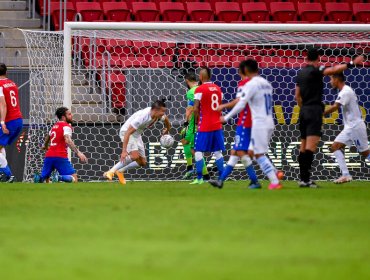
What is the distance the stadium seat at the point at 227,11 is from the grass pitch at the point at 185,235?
1236 centimetres

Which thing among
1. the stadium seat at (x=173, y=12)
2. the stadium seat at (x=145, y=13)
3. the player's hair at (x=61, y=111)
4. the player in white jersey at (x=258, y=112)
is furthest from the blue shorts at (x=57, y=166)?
the stadium seat at (x=173, y=12)

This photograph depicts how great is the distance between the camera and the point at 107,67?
73.6 ft

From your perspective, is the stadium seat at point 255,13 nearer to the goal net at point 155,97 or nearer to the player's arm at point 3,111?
the goal net at point 155,97

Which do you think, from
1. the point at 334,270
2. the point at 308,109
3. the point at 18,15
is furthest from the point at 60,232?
the point at 18,15

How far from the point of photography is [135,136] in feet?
62.0

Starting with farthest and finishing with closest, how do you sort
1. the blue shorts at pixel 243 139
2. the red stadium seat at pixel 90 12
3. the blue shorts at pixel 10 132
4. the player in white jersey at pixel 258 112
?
the red stadium seat at pixel 90 12, the blue shorts at pixel 10 132, the blue shorts at pixel 243 139, the player in white jersey at pixel 258 112

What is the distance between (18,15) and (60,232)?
16911 millimetres

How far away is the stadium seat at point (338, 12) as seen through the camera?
2720cm

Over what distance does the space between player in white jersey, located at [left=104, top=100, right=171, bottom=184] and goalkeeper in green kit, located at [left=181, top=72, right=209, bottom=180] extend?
1.91 ft

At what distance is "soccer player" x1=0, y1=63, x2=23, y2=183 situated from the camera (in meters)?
18.9

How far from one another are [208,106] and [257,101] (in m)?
3.04

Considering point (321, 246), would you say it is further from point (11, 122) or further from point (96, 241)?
point (11, 122)

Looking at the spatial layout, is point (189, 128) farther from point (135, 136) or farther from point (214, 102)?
point (214, 102)

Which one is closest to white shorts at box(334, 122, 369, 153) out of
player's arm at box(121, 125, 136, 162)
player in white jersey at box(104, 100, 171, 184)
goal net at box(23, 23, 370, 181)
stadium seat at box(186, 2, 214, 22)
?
player in white jersey at box(104, 100, 171, 184)
